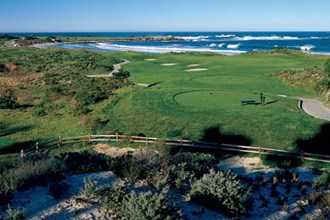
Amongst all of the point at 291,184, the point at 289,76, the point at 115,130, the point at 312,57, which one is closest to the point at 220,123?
the point at 115,130

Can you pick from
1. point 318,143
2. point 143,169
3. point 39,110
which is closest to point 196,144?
point 318,143

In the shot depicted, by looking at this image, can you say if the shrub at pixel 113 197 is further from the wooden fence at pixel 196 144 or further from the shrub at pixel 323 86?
the shrub at pixel 323 86

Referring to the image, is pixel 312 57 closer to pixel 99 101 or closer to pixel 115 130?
pixel 99 101

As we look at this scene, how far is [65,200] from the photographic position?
37.3ft

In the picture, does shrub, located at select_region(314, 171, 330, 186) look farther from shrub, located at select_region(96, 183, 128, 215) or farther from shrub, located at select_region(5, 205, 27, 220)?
shrub, located at select_region(5, 205, 27, 220)

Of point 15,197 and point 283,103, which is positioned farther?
point 283,103

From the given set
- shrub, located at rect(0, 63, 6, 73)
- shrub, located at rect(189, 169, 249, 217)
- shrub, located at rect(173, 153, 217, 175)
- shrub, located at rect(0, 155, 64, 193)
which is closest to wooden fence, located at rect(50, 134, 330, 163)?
shrub, located at rect(173, 153, 217, 175)

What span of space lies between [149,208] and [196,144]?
13.0 m

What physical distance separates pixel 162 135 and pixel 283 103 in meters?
9.52

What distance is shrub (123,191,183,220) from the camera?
9.94 metres

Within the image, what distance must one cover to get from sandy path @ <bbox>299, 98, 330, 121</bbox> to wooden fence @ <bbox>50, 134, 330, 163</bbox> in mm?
5924

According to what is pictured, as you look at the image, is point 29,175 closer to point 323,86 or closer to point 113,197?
point 113,197

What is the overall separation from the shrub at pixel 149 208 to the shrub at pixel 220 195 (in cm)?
174

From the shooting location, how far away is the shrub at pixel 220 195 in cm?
1184
